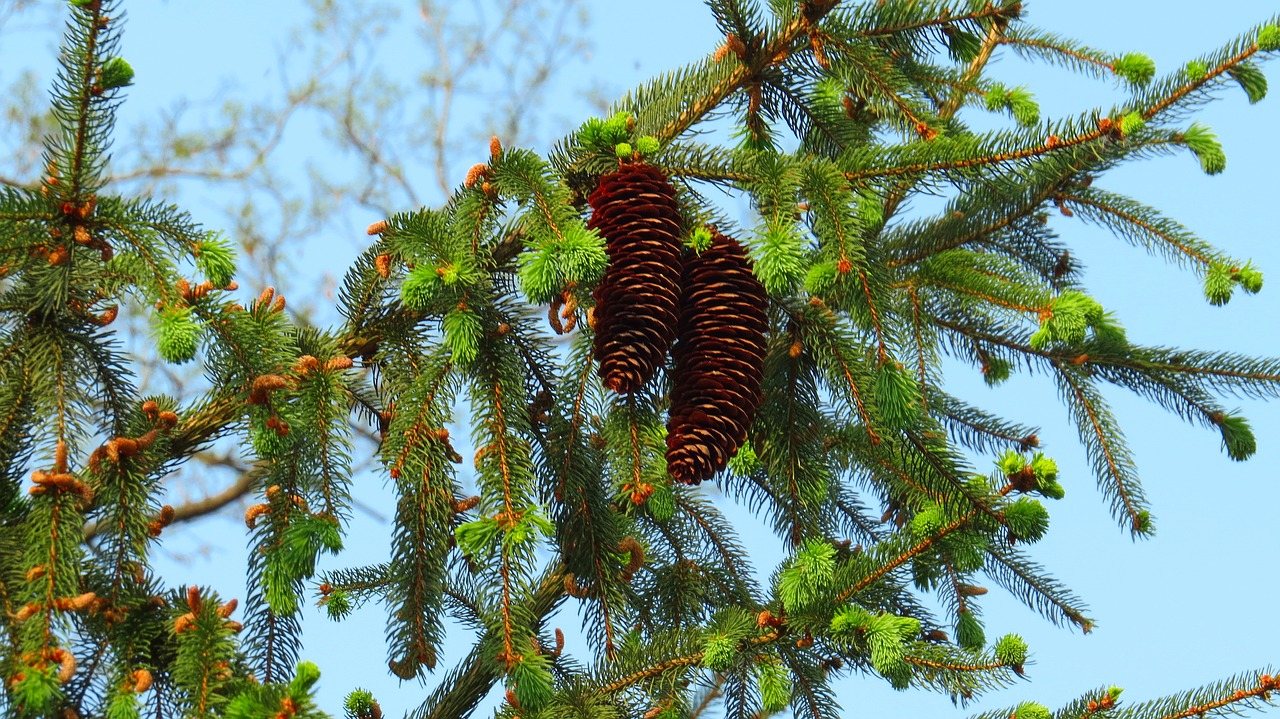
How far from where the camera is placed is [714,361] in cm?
169

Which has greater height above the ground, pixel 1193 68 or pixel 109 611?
pixel 1193 68

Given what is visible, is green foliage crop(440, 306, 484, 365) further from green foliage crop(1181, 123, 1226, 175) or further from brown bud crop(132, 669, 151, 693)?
green foliage crop(1181, 123, 1226, 175)

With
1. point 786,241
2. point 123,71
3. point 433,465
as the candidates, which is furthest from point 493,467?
point 123,71

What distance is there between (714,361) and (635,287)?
17 cm

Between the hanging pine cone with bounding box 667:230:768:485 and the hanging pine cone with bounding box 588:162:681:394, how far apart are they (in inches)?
1.8

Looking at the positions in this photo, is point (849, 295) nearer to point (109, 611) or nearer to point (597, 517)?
point (597, 517)

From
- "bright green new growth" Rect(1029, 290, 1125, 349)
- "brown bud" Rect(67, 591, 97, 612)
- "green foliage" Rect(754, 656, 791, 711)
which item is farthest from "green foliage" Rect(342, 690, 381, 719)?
"bright green new growth" Rect(1029, 290, 1125, 349)

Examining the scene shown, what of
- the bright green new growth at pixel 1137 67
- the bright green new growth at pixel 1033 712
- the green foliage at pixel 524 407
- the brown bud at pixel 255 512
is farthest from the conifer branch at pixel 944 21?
the brown bud at pixel 255 512

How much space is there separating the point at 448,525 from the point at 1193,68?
159cm

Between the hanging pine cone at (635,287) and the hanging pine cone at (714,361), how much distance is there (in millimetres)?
Result: 47

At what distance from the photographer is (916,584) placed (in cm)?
250

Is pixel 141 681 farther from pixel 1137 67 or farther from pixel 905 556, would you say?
pixel 1137 67

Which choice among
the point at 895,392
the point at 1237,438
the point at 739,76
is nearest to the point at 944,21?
the point at 739,76

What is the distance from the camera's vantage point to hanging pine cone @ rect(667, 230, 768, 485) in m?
1.65
